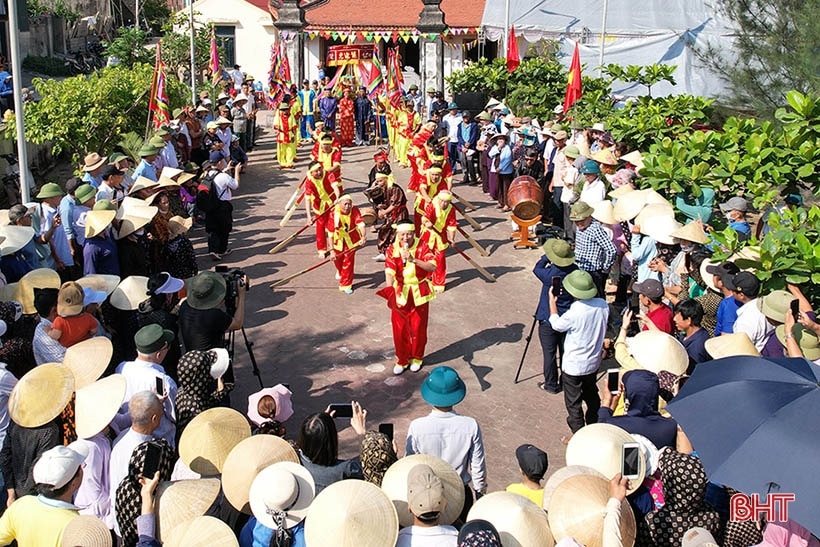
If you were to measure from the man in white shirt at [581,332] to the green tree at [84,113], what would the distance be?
29.4 ft

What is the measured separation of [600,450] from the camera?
13.6ft

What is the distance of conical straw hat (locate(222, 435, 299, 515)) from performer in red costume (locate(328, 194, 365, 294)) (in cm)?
578

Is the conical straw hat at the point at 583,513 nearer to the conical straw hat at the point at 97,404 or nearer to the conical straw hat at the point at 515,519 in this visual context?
the conical straw hat at the point at 515,519

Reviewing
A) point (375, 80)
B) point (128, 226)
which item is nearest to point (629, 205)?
point (128, 226)

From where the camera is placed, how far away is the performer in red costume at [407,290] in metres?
7.57

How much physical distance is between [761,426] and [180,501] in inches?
107

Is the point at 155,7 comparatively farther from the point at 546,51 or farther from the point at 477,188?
the point at 477,188

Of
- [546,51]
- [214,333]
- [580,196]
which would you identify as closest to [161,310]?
[214,333]

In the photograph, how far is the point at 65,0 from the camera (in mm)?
40719

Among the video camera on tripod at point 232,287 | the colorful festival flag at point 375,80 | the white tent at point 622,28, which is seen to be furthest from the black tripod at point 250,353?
the white tent at point 622,28

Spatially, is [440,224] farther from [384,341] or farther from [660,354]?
[660,354]

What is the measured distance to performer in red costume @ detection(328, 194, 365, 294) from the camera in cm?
1002

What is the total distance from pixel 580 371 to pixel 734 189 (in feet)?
11.0

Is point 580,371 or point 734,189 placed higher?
point 734,189
